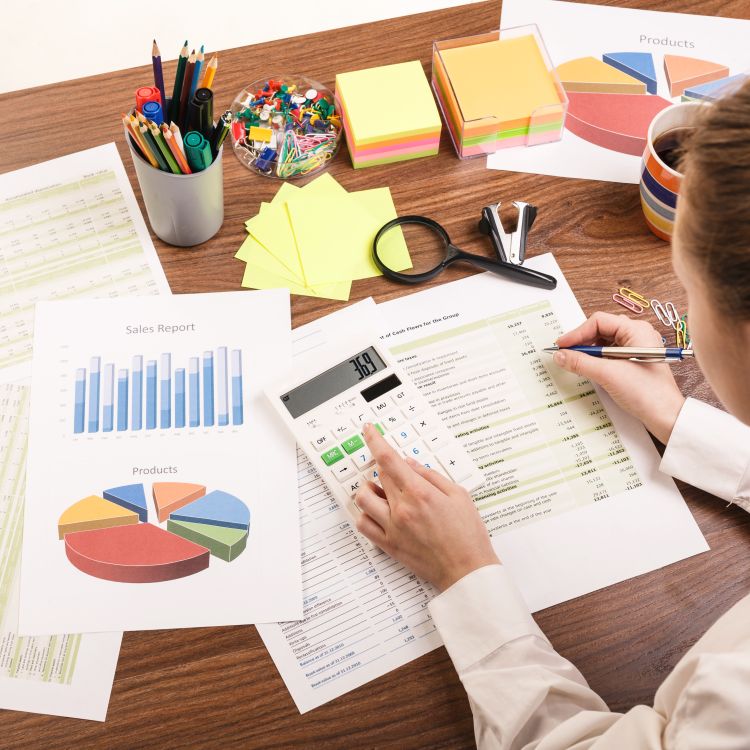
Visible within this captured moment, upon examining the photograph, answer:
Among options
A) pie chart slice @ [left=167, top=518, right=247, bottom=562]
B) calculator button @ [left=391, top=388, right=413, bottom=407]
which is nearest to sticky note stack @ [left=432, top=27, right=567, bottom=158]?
calculator button @ [left=391, top=388, right=413, bottom=407]

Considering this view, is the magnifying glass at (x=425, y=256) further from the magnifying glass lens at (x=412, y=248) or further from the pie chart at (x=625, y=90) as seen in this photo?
the pie chart at (x=625, y=90)

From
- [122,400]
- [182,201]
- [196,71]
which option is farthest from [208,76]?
[122,400]

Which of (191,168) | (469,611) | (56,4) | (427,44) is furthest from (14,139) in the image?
(56,4)

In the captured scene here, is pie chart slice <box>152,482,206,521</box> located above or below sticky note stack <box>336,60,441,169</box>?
below

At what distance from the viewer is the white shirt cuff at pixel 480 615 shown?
2.51 ft

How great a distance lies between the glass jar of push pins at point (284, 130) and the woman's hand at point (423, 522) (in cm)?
39

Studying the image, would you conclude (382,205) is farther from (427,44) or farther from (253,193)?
(427,44)

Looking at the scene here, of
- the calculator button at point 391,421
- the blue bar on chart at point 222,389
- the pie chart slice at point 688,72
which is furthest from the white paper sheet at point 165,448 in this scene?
the pie chart slice at point 688,72

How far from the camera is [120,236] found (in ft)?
3.19

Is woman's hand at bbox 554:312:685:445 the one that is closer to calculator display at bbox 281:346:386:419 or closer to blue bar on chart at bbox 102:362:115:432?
calculator display at bbox 281:346:386:419

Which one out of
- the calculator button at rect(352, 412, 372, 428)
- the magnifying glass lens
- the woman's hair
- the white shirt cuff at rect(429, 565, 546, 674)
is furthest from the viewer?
the magnifying glass lens

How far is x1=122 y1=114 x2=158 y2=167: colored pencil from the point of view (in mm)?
814

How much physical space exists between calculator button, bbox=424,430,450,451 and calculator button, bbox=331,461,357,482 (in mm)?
86

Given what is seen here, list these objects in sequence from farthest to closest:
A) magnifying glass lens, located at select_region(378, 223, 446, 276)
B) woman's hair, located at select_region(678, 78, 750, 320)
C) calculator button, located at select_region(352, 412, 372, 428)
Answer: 1. magnifying glass lens, located at select_region(378, 223, 446, 276)
2. calculator button, located at select_region(352, 412, 372, 428)
3. woman's hair, located at select_region(678, 78, 750, 320)
